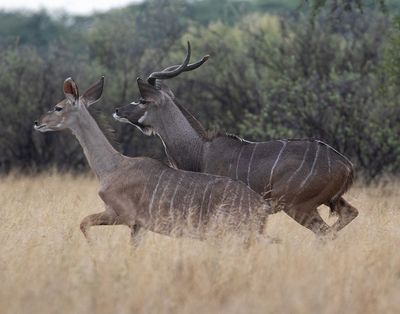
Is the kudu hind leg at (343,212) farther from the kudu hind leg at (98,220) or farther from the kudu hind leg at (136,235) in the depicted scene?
the kudu hind leg at (98,220)

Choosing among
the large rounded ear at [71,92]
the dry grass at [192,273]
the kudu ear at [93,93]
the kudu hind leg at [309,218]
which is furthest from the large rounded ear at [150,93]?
the kudu hind leg at [309,218]

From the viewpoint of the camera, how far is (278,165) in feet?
22.8

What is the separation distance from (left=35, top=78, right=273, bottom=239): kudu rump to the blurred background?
540 centimetres

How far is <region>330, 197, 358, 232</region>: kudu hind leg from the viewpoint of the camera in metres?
7.04

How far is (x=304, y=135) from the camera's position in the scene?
12.5m

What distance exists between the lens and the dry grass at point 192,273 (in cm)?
426

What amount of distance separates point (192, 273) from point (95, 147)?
212 centimetres

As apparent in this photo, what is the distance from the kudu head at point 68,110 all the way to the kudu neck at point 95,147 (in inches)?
1.5

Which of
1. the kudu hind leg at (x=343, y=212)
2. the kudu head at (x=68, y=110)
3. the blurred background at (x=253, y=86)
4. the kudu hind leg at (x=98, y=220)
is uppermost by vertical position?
the kudu head at (x=68, y=110)

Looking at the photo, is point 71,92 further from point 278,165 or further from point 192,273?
point 192,273

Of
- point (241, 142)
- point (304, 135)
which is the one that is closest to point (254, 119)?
point (304, 135)

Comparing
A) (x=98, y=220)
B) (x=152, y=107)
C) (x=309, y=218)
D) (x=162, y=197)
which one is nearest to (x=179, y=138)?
(x=152, y=107)

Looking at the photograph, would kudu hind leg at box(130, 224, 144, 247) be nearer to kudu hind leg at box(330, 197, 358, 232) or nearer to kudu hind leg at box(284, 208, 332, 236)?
kudu hind leg at box(284, 208, 332, 236)

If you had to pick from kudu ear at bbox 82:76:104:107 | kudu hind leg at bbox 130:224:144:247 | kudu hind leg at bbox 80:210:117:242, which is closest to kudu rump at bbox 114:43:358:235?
kudu ear at bbox 82:76:104:107
